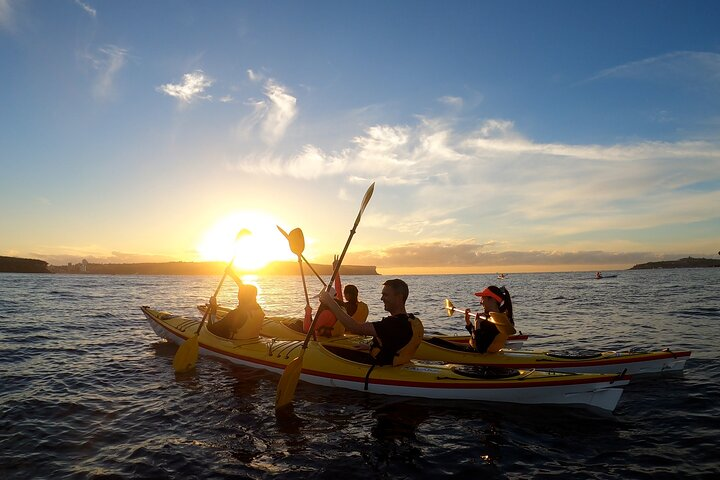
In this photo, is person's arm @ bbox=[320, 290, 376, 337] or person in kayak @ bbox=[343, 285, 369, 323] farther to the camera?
person in kayak @ bbox=[343, 285, 369, 323]

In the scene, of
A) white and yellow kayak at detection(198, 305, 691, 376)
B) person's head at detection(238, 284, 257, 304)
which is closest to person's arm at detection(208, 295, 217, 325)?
person's head at detection(238, 284, 257, 304)

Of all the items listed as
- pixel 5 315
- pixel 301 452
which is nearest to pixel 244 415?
pixel 301 452

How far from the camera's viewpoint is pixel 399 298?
706 centimetres

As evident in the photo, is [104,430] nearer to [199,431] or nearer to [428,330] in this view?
[199,431]

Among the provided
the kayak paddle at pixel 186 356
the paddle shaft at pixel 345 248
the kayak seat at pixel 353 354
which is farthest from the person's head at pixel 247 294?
the kayak seat at pixel 353 354

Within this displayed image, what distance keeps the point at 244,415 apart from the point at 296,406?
0.97 m

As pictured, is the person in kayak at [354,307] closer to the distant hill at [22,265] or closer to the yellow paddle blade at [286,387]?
the yellow paddle blade at [286,387]

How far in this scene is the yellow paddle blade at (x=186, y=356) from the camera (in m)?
10.6

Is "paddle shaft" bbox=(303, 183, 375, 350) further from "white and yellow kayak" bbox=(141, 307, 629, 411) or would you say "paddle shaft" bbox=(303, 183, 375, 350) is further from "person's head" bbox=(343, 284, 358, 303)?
"person's head" bbox=(343, 284, 358, 303)

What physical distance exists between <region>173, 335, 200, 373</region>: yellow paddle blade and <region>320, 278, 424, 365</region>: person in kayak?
5229mm

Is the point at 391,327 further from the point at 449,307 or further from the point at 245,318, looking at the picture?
the point at 449,307

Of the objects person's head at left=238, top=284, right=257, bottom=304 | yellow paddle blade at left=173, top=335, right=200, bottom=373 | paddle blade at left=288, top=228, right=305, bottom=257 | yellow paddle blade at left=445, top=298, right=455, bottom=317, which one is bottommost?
yellow paddle blade at left=173, top=335, right=200, bottom=373

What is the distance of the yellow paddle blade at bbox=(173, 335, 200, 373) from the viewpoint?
10.6 metres

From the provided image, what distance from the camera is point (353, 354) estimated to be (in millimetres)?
9203
